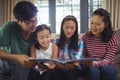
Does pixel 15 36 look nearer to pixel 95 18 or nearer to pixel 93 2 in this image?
pixel 95 18

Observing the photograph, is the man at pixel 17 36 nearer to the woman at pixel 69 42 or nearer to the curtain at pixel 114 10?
the woman at pixel 69 42

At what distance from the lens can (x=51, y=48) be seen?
6.64 ft

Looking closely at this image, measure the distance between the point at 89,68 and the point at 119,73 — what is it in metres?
0.44

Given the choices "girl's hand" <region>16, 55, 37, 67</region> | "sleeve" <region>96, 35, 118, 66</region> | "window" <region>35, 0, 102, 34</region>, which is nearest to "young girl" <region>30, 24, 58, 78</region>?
"girl's hand" <region>16, 55, 37, 67</region>

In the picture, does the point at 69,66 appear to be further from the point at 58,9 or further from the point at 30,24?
the point at 58,9

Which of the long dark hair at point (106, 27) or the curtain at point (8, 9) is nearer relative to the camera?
the long dark hair at point (106, 27)

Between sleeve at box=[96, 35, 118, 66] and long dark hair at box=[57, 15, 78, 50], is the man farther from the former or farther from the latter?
sleeve at box=[96, 35, 118, 66]

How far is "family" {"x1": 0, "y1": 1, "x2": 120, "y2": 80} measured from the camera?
176 centimetres

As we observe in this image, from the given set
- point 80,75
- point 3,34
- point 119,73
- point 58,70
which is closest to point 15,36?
point 3,34

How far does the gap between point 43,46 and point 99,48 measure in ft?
1.54

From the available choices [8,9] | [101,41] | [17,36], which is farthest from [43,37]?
[8,9]

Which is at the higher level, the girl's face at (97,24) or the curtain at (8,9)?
the curtain at (8,9)

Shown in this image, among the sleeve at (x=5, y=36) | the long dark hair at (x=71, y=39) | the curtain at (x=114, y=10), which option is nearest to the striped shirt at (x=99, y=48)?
the long dark hair at (x=71, y=39)

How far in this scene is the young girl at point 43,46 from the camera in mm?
1966
